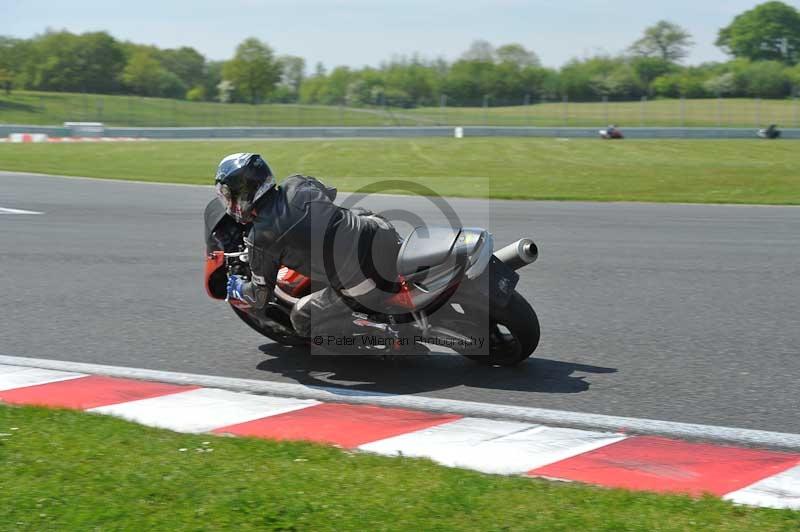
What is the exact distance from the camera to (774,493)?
4.23 metres

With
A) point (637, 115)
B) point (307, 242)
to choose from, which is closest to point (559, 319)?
point (307, 242)

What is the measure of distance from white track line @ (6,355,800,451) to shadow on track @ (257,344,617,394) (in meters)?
0.21

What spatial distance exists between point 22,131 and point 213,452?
4396cm

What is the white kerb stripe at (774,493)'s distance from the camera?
4.09 metres

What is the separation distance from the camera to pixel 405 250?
241 inches

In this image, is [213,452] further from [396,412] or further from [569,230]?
[569,230]

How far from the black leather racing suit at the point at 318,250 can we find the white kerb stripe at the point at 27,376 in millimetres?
1291

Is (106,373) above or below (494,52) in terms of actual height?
below

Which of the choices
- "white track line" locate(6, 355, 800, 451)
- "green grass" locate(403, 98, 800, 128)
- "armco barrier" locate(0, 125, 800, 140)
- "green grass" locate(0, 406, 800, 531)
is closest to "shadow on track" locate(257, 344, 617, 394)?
"white track line" locate(6, 355, 800, 451)

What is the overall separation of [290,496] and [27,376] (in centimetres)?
311

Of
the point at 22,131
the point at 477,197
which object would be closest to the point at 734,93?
the point at 22,131

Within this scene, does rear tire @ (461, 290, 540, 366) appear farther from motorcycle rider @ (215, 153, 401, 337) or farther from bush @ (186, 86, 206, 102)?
bush @ (186, 86, 206, 102)

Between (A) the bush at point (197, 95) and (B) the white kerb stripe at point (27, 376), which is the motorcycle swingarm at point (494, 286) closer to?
(B) the white kerb stripe at point (27, 376)

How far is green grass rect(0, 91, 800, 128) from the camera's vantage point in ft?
182
